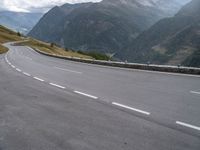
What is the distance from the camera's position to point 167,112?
317 inches

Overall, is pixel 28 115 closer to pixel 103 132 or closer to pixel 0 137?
pixel 0 137

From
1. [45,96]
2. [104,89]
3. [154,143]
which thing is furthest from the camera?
[104,89]

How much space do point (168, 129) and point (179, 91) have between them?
531cm

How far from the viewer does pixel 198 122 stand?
23.0ft

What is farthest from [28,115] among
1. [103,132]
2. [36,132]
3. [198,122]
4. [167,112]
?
[198,122]

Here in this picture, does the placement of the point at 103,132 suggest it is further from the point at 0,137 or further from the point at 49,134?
the point at 0,137

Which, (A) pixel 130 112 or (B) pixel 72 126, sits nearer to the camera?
(B) pixel 72 126

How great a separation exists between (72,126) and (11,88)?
6877 mm

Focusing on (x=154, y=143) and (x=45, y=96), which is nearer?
(x=154, y=143)

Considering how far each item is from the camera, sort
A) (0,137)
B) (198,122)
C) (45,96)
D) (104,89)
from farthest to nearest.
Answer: (104,89)
(45,96)
(198,122)
(0,137)

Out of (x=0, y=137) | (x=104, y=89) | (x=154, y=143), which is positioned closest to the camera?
(x=154, y=143)

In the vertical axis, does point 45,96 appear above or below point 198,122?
below

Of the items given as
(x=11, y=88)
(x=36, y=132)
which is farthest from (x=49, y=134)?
(x=11, y=88)

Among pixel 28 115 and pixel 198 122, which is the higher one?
pixel 198 122
